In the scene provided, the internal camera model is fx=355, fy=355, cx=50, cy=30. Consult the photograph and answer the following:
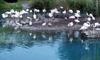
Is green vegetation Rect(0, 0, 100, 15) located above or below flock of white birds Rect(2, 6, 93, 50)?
above

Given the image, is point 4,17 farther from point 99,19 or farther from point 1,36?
point 99,19

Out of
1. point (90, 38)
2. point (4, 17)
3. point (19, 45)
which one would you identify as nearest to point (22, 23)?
point (4, 17)

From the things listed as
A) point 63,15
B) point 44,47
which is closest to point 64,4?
point 63,15

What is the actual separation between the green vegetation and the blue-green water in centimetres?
233

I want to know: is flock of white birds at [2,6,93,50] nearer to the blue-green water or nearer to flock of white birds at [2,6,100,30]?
flock of white birds at [2,6,100,30]

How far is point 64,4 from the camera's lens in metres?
13.3

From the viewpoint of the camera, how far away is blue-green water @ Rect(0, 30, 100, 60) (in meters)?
9.15

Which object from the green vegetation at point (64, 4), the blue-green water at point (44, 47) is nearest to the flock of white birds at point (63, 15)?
the green vegetation at point (64, 4)

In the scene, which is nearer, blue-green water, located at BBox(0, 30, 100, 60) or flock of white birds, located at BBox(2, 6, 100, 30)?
blue-green water, located at BBox(0, 30, 100, 60)

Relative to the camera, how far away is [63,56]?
9219mm

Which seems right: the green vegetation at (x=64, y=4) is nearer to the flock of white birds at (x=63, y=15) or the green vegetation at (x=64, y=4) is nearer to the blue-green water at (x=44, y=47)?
the flock of white birds at (x=63, y=15)

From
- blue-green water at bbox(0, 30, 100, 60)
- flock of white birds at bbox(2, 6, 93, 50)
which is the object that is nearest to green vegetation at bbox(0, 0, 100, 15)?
flock of white birds at bbox(2, 6, 93, 50)

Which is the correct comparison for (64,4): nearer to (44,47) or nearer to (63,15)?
(63,15)

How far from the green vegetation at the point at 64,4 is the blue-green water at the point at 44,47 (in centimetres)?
233
